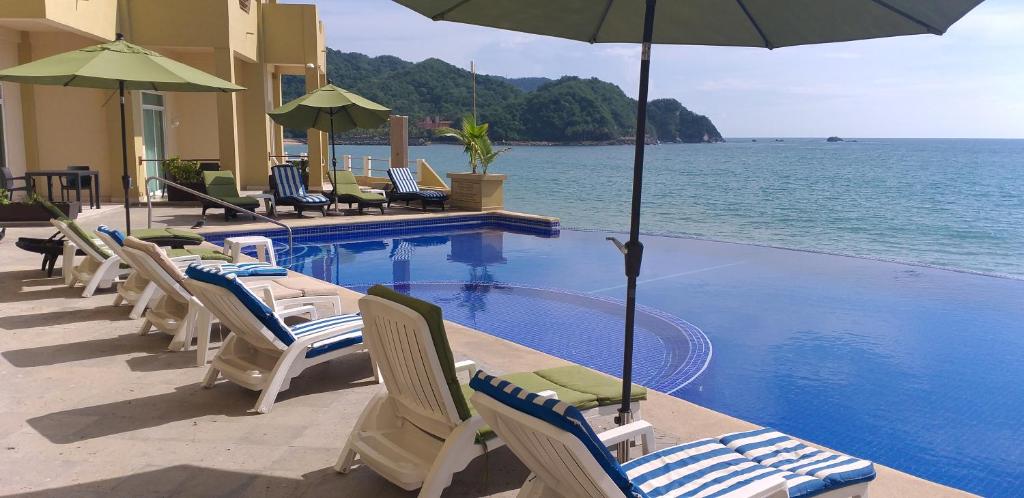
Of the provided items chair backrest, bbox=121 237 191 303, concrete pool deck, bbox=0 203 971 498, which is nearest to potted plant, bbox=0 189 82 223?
concrete pool deck, bbox=0 203 971 498

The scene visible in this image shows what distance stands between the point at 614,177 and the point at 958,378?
48.8 metres

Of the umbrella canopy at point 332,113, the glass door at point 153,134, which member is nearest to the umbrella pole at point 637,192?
the umbrella canopy at point 332,113

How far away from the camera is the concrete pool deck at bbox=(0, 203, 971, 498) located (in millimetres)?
3293

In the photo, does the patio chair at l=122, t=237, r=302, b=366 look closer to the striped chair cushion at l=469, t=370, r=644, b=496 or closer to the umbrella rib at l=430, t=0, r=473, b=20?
the umbrella rib at l=430, t=0, r=473, b=20

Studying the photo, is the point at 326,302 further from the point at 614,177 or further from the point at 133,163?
the point at 614,177

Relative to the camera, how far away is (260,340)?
4258 mm

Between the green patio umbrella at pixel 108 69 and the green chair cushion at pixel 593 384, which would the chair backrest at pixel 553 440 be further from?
the green patio umbrella at pixel 108 69

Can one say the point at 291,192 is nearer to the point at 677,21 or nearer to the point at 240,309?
the point at 240,309

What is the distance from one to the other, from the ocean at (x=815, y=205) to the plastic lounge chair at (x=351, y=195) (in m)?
5.85

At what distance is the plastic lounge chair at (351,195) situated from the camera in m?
15.1

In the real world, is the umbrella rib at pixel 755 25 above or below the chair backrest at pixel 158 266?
above

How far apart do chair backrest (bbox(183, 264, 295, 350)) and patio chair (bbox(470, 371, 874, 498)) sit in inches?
78.0

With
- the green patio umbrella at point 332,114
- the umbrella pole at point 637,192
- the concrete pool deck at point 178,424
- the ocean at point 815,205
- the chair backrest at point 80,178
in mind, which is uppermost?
the green patio umbrella at point 332,114

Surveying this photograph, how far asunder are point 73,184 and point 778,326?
12.4 meters
